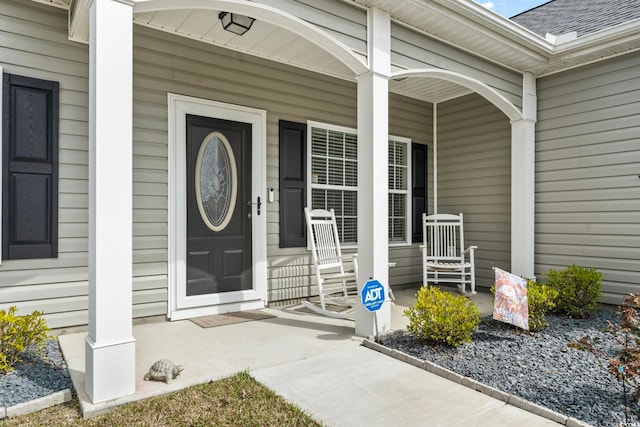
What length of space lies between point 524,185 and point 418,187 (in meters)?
1.43

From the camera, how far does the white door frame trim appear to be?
12.3ft

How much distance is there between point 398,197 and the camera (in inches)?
223

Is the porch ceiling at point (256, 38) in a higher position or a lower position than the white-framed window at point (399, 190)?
higher

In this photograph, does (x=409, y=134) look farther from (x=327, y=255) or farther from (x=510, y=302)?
(x=510, y=302)

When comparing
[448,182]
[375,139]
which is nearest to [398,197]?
[448,182]

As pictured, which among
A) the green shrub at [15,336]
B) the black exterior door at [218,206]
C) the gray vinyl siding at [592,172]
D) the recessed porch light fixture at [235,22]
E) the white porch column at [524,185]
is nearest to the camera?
the green shrub at [15,336]

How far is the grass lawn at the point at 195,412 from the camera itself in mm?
1978

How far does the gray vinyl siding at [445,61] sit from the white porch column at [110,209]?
7.24ft

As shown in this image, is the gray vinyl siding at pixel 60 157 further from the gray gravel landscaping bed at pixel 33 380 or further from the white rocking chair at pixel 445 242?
the white rocking chair at pixel 445 242

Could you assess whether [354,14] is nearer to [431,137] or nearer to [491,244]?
[431,137]

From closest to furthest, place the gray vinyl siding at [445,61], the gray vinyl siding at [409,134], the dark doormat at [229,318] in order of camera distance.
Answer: the gray vinyl siding at [445,61]
the dark doormat at [229,318]
the gray vinyl siding at [409,134]

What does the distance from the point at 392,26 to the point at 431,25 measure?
39cm

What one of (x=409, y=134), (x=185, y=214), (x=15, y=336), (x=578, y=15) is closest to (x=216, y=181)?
(x=185, y=214)

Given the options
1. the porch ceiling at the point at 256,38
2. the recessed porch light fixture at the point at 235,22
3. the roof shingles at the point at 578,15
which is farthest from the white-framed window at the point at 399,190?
the recessed porch light fixture at the point at 235,22
